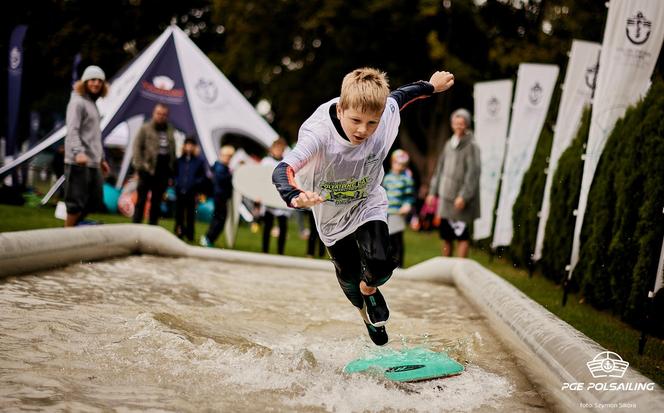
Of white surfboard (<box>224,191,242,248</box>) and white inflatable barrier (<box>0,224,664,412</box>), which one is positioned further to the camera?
white surfboard (<box>224,191,242,248</box>)

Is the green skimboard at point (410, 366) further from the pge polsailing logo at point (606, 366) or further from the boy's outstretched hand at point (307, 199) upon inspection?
the boy's outstretched hand at point (307, 199)

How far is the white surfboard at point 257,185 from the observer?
987 cm

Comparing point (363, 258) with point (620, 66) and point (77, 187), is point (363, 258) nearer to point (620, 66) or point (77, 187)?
point (620, 66)

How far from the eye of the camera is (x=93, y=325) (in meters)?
4.25

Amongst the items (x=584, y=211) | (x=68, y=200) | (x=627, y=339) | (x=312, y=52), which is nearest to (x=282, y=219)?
(x=68, y=200)

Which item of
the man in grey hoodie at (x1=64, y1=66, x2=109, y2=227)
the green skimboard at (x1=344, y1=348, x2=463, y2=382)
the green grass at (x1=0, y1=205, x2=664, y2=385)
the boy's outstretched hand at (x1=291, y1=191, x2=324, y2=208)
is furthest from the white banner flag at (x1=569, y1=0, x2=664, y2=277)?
the man in grey hoodie at (x1=64, y1=66, x2=109, y2=227)

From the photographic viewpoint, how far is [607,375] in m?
3.23

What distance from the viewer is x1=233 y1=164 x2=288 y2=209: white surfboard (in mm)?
9867

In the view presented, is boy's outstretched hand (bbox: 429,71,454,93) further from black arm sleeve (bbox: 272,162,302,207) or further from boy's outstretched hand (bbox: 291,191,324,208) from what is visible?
boy's outstretched hand (bbox: 291,191,324,208)

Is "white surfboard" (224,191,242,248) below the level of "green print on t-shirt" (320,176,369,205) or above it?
below

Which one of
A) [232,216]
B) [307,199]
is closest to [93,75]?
[232,216]

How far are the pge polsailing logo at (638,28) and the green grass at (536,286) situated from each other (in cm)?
262

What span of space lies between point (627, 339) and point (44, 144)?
11.7 meters

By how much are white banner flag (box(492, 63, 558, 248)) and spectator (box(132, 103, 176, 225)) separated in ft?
17.0
